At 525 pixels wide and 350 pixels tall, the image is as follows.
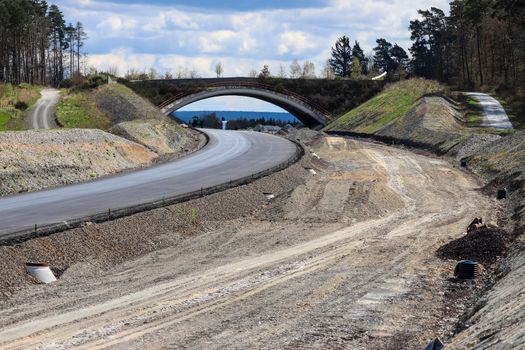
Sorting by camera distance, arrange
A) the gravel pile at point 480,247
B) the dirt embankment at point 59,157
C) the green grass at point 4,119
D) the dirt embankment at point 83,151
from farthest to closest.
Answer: the green grass at point 4,119
the dirt embankment at point 83,151
the dirt embankment at point 59,157
the gravel pile at point 480,247

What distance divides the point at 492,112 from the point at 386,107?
14989 mm

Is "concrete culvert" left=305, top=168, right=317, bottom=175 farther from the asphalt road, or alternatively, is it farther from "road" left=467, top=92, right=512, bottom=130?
"road" left=467, top=92, right=512, bottom=130

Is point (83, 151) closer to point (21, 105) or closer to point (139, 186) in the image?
point (139, 186)

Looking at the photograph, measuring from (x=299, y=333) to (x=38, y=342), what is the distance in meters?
5.81

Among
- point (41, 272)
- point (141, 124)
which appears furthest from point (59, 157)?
point (41, 272)

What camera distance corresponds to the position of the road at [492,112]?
75287 millimetres

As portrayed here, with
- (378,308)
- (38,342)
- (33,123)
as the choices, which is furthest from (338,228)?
(33,123)

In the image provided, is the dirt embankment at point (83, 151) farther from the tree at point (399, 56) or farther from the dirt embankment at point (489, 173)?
the tree at point (399, 56)

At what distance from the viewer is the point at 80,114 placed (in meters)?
70.0

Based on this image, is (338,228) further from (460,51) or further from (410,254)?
(460,51)

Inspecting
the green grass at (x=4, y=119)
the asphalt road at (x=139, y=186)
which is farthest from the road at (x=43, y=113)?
the asphalt road at (x=139, y=186)

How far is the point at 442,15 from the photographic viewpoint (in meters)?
131

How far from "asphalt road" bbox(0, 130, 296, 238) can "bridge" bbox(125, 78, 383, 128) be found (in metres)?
37.6

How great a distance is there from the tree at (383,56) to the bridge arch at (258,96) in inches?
2257
